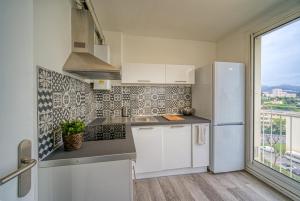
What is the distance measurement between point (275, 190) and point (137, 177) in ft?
6.13

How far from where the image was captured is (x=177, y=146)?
89.5 inches

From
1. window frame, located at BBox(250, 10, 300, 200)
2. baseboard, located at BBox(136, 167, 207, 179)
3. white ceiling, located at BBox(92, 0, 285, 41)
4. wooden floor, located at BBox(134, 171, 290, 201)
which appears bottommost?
wooden floor, located at BBox(134, 171, 290, 201)

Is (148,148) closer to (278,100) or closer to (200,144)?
(200,144)

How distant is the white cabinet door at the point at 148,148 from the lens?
7.09 feet

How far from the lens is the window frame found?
1772 millimetres

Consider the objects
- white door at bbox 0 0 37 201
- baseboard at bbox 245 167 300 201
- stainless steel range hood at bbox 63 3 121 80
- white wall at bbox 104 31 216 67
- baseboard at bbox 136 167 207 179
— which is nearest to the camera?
white door at bbox 0 0 37 201

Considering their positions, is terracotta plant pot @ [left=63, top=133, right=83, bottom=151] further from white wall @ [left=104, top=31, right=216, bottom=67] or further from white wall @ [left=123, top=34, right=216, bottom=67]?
white wall @ [left=123, top=34, right=216, bottom=67]

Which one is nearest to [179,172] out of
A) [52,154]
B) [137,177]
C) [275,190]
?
[137,177]

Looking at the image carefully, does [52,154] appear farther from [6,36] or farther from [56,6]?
[56,6]

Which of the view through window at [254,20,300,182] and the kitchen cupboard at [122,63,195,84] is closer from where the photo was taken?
the view through window at [254,20,300,182]

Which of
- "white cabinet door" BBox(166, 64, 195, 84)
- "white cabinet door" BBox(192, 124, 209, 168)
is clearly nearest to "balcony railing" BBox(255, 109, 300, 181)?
"white cabinet door" BBox(192, 124, 209, 168)

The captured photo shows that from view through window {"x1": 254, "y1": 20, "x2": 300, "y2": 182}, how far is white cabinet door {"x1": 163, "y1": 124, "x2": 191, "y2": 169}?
3.66 feet

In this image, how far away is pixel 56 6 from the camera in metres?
1.14

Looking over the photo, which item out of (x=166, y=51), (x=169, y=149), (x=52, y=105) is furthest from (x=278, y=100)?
(x=52, y=105)
